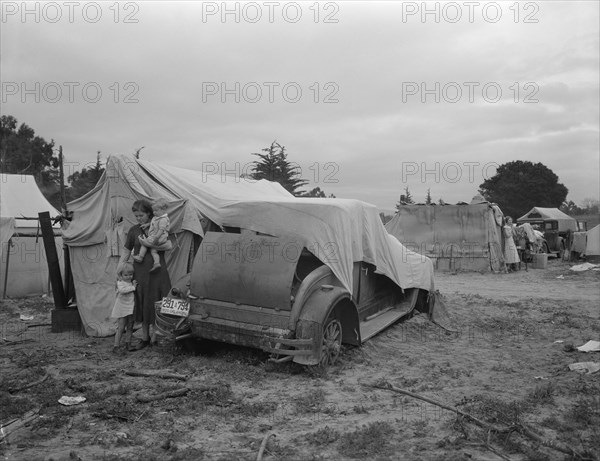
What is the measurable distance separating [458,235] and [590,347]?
1359 cm

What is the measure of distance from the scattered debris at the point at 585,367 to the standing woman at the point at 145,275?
5.05 meters

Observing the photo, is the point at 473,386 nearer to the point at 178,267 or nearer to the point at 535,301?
the point at 178,267

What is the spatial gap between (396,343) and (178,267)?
11.1ft

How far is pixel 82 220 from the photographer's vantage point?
329 inches

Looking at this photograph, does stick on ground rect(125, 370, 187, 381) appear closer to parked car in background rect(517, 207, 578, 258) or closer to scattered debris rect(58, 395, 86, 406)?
scattered debris rect(58, 395, 86, 406)

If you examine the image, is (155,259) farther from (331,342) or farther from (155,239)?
(331,342)

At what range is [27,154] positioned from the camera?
123ft

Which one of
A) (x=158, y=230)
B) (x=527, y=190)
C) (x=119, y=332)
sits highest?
(x=527, y=190)

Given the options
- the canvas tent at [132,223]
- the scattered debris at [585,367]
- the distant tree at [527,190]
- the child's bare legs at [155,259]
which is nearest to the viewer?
the scattered debris at [585,367]

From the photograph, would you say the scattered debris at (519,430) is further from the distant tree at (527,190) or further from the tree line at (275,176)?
the distant tree at (527,190)

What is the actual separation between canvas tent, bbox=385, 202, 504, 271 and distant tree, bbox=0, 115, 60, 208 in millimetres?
26483

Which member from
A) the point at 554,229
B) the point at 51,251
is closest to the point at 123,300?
the point at 51,251

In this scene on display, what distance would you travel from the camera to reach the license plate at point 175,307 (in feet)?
19.4

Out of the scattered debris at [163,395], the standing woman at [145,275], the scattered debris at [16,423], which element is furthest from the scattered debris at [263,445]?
the standing woman at [145,275]
